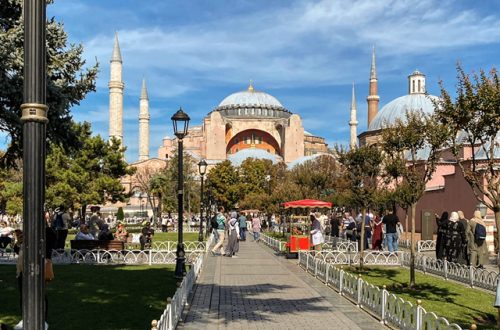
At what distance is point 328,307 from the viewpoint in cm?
979

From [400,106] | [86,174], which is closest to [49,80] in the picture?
[86,174]

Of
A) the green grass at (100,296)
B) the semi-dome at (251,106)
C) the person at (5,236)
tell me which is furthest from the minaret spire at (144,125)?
the green grass at (100,296)

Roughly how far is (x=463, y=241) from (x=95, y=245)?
406 inches

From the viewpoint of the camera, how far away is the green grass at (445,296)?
899 cm

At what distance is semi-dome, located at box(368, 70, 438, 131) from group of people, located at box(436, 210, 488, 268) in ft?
148

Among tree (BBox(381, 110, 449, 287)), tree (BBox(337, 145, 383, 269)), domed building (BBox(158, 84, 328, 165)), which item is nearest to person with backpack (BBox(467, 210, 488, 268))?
tree (BBox(381, 110, 449, 287))

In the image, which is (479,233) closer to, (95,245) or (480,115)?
(480,115)

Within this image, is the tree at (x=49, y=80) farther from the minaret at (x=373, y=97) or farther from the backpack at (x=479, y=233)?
the minaret at (x=373, y=97)

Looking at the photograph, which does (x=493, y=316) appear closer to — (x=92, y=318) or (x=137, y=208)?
(x=92, y=318)

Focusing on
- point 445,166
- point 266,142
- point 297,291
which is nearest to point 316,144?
point 266,142

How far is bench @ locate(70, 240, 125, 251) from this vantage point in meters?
17.5

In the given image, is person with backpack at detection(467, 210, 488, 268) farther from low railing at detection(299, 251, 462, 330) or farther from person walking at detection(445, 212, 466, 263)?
low railing at detection(299, 251, 462, 330)

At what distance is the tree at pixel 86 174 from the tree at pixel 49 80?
23522 millimetres

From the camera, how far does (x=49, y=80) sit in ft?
43.0
